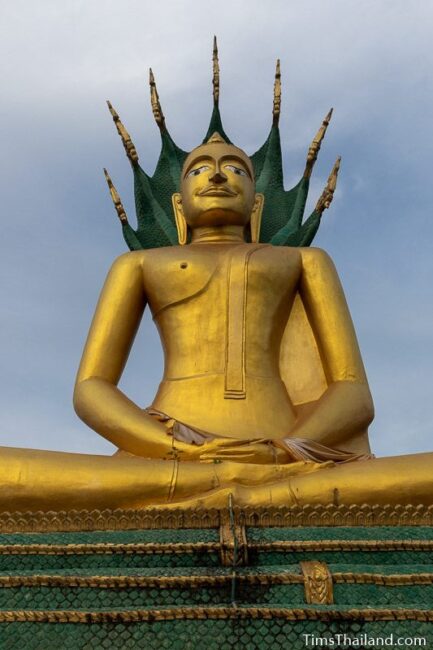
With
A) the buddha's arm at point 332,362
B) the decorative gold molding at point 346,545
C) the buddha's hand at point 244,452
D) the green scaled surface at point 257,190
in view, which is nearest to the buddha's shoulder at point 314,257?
the buddha's arm at point 332,362

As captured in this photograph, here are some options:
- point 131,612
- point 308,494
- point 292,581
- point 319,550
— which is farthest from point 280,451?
point 131,612

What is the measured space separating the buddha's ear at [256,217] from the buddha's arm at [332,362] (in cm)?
61

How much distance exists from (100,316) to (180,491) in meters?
1.78

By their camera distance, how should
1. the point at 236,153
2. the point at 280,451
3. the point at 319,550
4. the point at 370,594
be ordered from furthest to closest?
the point at 236,153 → the point at 280,451 → the point at 319,550 → the point at 370,594

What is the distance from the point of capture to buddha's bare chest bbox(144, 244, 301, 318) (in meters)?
6.59

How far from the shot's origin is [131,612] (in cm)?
333

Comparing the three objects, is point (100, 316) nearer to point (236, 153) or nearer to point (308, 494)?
point (236, 153)

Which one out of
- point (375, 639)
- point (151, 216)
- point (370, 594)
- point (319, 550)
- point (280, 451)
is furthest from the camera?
point (151, 216)

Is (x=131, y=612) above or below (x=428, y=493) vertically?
below

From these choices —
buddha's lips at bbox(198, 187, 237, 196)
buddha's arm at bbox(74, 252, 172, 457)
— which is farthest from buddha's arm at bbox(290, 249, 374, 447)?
buddha's arm at bbox(74, 252, 172, 457)

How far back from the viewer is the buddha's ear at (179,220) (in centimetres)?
732

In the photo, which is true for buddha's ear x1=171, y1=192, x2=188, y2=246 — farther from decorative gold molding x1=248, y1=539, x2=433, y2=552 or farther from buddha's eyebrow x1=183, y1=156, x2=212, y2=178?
decorative gold molding x1=248, y1=539, x2=433, y2=552

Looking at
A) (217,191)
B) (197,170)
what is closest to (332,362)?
(217,191)

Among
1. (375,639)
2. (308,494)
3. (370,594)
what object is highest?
(308,494)
